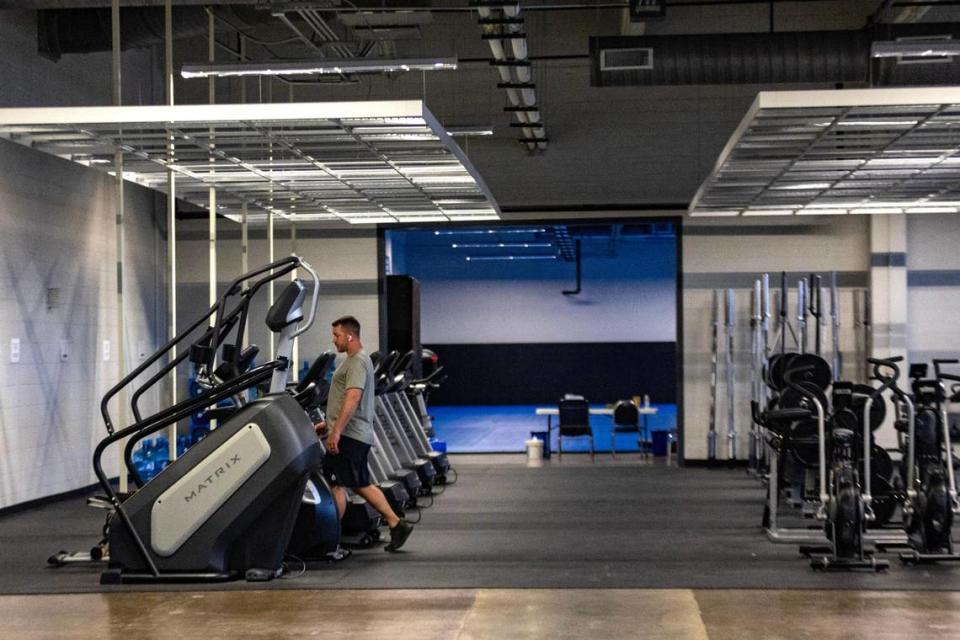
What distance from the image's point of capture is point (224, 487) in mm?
6805

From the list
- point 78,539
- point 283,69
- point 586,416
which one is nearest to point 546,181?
point 586,416

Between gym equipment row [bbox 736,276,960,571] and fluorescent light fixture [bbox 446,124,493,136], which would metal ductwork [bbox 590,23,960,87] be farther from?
gym equipment row [bbox 736,276,960,571]

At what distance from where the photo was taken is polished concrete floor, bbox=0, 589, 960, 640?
18.9ft

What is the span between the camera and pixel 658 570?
292 inches

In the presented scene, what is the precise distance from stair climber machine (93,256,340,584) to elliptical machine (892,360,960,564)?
360 centimetres

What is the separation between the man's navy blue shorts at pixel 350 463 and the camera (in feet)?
26.6

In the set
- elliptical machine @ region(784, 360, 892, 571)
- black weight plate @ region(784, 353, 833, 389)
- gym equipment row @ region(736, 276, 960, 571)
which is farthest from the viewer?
black weight plate @ region(784, 353, 833, 389)

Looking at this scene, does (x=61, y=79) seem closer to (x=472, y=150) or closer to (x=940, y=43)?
(x=472, y=150)

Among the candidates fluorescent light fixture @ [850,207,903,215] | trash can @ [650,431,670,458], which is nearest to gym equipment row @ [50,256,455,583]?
fluorescent light fixture @ [850,207,903,215]

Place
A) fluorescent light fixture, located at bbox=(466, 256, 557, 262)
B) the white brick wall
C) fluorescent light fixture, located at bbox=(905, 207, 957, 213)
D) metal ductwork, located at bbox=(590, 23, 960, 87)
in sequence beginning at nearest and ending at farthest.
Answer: the white brick wall → metal ductwork, located at bbox=(590, 23, 960, 87) → fluorescent light fixture, located at bbox=(905, 207, 957, 213) → fluorescent light fixture, located at bbox=(466, 256, 557, 262)

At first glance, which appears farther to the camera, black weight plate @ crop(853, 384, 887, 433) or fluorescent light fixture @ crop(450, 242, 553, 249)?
fluorescent light fixture @ crop(450, 242, 553, 249)

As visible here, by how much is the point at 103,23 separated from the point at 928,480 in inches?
309

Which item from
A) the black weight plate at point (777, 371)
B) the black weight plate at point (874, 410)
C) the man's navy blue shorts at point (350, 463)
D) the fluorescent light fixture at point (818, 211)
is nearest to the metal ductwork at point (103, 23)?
the man's navy blue shorts at point (350, 463)

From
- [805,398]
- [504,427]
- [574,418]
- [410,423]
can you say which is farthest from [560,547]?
[504,427]
